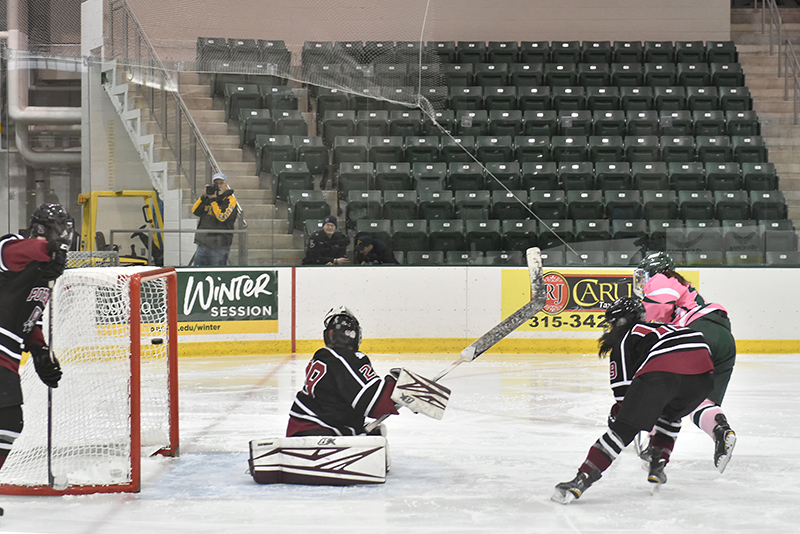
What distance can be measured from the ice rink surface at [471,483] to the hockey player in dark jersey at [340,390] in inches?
10.7

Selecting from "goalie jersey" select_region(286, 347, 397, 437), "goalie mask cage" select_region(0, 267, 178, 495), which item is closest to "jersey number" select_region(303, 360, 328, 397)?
"goalie jersey" select_region(286, 347, 397, 437)

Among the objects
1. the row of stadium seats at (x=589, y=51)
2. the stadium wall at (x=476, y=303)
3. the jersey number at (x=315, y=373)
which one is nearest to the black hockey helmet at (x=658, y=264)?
the jersey number at (x=315, y=373)

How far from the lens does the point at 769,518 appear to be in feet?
11.2

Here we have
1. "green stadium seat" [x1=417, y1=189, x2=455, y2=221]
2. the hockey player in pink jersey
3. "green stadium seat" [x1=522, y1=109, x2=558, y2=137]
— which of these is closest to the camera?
the hockey player in pink jersey

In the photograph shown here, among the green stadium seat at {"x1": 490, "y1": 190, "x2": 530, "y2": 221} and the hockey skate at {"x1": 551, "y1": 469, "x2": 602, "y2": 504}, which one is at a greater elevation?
the green stadium seat at {"x1": 490, "y1": 190, "x2": 530, "y2": 221}

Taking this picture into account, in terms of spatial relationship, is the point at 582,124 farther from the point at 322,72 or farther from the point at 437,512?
the point at 437,512

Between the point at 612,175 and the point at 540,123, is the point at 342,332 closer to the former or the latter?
the point at 612,175

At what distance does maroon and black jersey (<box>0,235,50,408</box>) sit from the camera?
325 centimetres

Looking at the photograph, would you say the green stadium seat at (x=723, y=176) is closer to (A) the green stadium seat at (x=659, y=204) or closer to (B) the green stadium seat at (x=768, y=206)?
(B) the green stadium seat at (x=768, y=206)

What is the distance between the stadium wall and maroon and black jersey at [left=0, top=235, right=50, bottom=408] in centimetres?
531

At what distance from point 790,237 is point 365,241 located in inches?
165

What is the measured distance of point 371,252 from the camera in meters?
8.80

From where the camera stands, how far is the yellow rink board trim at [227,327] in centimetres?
843

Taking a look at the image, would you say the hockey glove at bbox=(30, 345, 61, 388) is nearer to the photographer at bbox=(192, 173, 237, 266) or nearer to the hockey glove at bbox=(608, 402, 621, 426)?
the hockey glove at bbox=(608, 402, 621, 426)
